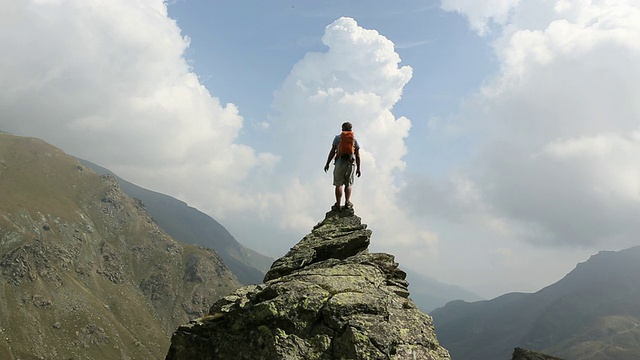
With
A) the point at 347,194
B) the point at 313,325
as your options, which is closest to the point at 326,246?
the point at 347,194

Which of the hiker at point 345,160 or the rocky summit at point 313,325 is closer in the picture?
the rocky summit at point 313,325

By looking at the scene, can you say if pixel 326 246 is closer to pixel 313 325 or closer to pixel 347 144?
pixel 347 144

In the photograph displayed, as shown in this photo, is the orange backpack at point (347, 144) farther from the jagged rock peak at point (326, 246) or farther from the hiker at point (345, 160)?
the jagged rock peak at point (326, 246)

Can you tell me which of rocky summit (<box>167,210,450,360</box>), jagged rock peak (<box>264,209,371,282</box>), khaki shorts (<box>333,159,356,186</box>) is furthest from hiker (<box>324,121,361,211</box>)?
rocky summit (<box>167,210,450,360</box>)

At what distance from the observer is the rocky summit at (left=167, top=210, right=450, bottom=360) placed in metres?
11.0

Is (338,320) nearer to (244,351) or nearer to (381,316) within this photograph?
(381,316)

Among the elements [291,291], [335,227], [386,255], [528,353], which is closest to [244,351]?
[291,291]

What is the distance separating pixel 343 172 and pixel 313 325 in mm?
11727

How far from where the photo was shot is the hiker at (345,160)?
21859 mm

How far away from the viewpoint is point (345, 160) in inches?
877

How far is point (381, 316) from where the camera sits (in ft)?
40.4

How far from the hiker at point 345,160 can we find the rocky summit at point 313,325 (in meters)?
8.31

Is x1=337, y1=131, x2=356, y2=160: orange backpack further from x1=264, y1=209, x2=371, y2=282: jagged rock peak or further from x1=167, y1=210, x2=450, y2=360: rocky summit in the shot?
x1=167, y1=210, x2=450, y2=360: rocky summit

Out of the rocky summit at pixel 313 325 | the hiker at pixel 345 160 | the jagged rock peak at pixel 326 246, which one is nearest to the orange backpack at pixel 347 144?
the hiker at pixel 345 160
